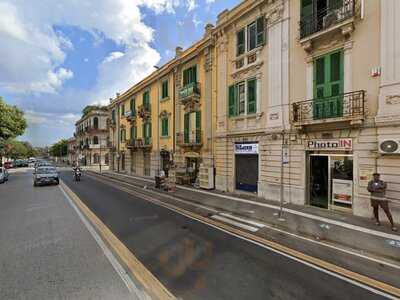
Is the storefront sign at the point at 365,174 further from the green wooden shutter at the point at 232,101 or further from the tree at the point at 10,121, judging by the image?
the tree at the point at 10,121

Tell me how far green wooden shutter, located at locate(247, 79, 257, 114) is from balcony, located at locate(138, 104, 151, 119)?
14.0 meters

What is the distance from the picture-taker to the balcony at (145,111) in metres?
25.3

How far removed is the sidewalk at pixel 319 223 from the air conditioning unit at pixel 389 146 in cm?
247

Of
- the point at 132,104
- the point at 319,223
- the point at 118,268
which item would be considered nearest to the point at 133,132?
the point at 132,104

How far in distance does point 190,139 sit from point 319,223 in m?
11.8

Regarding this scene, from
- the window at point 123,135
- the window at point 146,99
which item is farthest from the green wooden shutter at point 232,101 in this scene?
the window at point 123,135

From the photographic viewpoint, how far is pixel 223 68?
51.6 ft

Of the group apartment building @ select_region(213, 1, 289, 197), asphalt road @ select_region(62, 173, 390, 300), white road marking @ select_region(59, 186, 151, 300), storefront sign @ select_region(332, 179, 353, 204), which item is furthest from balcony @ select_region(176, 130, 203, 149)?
white road marking @ select_region(59, 186, 151, 300)

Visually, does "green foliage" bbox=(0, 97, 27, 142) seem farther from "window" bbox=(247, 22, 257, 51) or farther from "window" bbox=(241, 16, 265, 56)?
"window" bbox=(247, 22, 257, 51)

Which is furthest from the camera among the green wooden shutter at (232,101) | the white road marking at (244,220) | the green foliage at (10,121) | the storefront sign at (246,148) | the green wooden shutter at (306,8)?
the green foliage at (10,121)

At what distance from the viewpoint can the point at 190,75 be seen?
62.6ft

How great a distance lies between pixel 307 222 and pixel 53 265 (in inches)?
301

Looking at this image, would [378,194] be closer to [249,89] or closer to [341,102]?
[341,102]

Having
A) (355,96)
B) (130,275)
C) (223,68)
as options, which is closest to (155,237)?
(130,275)
